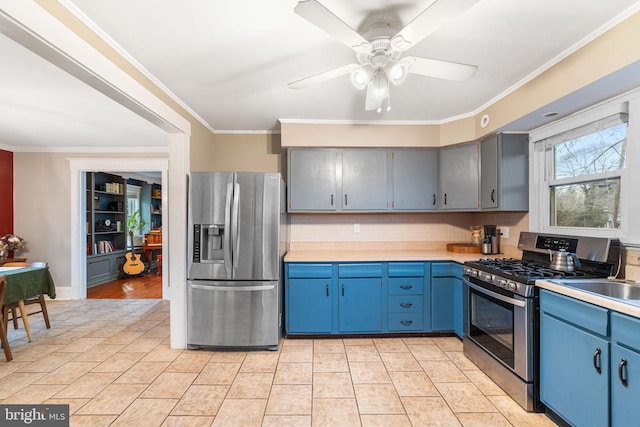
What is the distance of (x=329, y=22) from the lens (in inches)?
51.5

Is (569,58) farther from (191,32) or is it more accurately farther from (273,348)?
A: (273,348)

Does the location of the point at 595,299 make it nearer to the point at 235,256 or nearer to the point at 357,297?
the point at 357,297

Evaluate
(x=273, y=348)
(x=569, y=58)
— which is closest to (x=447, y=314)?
(x=273, y=348)

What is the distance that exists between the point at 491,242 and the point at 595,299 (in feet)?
5.87

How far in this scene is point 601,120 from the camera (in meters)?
2.24

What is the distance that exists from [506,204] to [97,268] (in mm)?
Result: 6738

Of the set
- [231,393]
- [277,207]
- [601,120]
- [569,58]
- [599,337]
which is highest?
[569,58]

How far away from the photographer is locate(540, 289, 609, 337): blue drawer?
1.53 metres

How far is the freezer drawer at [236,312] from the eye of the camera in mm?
2824

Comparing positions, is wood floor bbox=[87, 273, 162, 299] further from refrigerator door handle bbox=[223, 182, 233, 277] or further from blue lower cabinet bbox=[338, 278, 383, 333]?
blue lower cabinet bbox=[338, 278, 383, 333]

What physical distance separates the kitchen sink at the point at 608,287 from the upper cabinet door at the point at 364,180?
1856 mm

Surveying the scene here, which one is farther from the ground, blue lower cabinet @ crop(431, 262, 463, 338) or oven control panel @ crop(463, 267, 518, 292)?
oven control panel @ crop(463, 267, 518, 292)

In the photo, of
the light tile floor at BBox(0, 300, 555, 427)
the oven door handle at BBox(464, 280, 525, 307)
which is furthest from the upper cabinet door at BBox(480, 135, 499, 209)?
the light tile floor at BBox(0, 300, 555, 427)

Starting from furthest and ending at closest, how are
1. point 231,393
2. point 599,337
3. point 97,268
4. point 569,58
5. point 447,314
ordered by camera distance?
point 97,268
point 447,314
point 231,393
point 569,58
point 599,337
